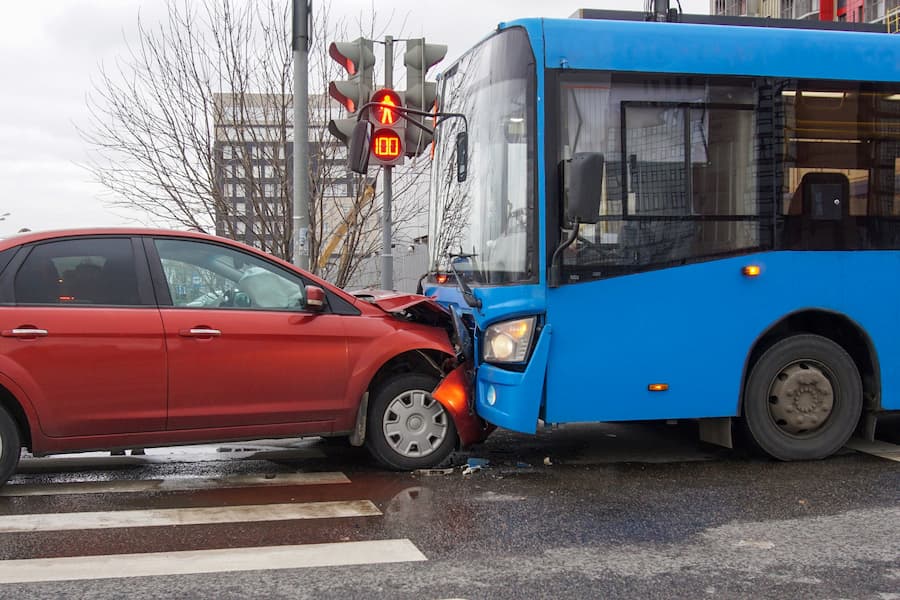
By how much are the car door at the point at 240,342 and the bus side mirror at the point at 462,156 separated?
1545 mm

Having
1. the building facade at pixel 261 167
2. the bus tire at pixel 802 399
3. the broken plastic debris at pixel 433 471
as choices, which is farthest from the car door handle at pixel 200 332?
the building facade at pixel 261 167

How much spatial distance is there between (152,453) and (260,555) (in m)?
3.24

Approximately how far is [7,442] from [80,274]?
1165 millimetres

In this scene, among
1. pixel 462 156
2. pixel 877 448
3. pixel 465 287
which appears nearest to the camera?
pixel 465 287

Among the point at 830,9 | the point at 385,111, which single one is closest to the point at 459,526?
the point at 385,111

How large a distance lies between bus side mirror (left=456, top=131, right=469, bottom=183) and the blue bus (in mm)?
23

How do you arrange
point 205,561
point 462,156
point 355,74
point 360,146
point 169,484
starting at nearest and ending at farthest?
1. point 205,561
2. point 169,484
3. point 462,156
4. point 360,146
5. point 355,74

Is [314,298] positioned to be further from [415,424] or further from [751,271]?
[751,271]

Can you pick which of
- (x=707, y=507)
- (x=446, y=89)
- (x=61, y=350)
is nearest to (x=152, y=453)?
(x=61, y=350)

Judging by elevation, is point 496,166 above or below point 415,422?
above

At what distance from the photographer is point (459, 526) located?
508 cm

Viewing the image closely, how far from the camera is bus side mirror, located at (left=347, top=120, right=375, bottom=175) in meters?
7.48

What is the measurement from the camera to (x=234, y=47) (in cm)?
1323

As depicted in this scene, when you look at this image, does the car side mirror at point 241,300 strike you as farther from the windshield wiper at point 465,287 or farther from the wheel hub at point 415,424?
the windshield wiper at point 465,287
